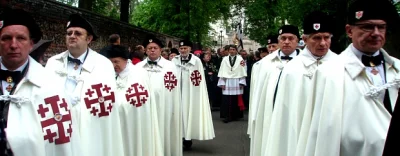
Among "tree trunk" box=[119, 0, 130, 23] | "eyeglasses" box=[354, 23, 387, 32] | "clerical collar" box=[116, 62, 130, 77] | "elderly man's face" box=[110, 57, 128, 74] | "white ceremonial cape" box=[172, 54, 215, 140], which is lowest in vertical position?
"white ceremonial cape" box=[172, 54, 215, 140]

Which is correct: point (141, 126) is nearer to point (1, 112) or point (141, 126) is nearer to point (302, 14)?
point (1, 112)

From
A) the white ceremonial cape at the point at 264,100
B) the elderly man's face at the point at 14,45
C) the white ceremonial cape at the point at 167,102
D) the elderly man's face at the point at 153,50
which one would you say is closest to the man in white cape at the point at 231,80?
the white ceremonial cape at the point at 167,102

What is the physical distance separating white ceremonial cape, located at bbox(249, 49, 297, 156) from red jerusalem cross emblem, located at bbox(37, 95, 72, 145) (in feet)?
9.69

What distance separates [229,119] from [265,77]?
7.62m

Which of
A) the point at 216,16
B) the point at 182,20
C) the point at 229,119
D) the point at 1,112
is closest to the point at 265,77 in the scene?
the point at 1,112

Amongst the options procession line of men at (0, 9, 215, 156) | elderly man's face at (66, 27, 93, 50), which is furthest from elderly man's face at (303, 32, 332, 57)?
elderly man's face at (66, 27, 93, 50)

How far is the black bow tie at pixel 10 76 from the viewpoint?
3701mm

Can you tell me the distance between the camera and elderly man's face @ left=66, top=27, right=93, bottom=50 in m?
5.35

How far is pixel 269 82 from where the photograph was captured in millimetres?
6480

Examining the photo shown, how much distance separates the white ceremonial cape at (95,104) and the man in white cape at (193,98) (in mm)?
5044

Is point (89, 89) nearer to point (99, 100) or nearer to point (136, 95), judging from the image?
point (99, 100)

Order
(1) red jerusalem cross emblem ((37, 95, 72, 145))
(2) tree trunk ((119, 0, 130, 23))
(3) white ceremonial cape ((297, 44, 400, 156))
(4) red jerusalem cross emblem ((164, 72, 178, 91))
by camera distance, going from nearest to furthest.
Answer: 1. (3) white ceremonial cape ((297, 44, 400, 156))
2. (1) red jerusalem cross emblem ((37, 95, 72, 145))
3. (4) red jerusalem cross emblem ((164, 72, 178, 91))
4. (2) tree trunk ((119, 0, 130, 23))

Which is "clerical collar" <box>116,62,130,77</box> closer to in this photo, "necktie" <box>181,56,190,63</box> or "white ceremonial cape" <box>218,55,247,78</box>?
"necktie" <box>181,56,190,63</box>

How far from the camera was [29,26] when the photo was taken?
Answer: 382 cm
